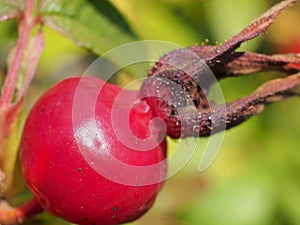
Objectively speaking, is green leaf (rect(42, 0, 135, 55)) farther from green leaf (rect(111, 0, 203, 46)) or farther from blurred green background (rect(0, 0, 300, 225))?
green leaf (rect(111, 0, 203, 46))

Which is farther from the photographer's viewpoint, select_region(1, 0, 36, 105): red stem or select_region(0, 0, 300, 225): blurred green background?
select_region(0, 0, 300, 225): blurred green background

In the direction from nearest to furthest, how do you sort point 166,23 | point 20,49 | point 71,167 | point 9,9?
point 71,167 < point 20,49 < point 9,9 < point 166,23

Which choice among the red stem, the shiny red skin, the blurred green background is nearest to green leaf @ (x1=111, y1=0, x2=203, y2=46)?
the blurred green background

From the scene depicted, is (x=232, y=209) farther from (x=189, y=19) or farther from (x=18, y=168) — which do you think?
(x=18, y=168)

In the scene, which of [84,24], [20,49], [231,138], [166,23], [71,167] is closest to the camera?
[71,167]

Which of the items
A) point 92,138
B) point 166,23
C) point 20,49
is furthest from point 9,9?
point 166,23

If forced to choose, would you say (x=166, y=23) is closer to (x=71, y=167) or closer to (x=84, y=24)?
(x=84, y=24)
